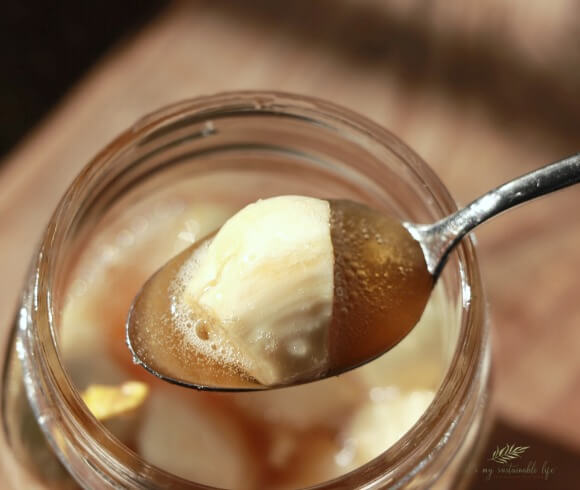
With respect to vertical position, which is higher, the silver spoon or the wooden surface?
the wooden surface

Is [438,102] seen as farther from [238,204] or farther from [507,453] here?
[507,453]

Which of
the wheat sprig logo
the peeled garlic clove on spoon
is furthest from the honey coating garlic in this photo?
the wheat sprig logo

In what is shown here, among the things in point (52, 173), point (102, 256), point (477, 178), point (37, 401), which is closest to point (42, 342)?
point (37, 401)

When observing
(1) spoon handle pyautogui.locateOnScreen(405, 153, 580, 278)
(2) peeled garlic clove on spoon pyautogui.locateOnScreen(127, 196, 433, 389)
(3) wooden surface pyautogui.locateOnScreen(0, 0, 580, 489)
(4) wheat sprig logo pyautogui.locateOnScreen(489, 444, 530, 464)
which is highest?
(3) wooden surface pyautogui.locateOnScreen(0, 0, 580, 489)

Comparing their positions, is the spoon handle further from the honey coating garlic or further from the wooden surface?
the wooden surface

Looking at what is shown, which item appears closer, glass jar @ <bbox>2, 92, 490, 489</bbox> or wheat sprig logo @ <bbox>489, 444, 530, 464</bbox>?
glass jar @ <bbox>2, 92, 490, 489</bbox>

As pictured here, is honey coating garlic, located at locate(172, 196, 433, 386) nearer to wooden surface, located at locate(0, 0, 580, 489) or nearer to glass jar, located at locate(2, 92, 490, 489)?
glass jar, located at locate(2, 92, 490, 489)

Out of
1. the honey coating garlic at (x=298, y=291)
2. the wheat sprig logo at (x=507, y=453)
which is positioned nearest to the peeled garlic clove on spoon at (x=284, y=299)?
the honey coating garlic at (x=298, y=291)

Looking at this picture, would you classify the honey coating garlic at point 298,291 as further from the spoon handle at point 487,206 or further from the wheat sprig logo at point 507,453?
the wheat sprig logo at point 507,453
